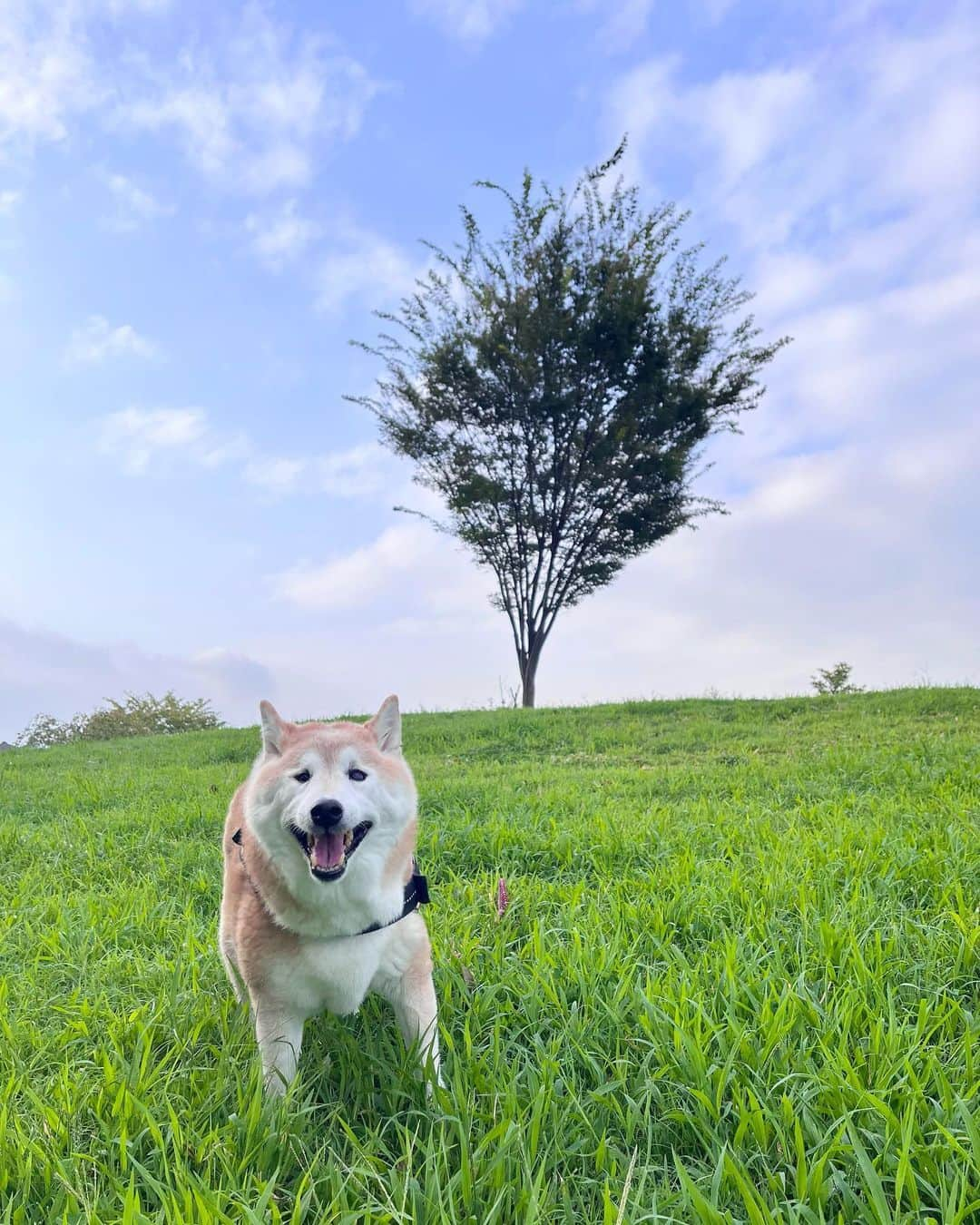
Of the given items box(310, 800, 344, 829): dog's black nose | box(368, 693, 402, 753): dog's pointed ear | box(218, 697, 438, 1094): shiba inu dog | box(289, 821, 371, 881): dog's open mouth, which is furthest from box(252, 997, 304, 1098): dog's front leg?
box(368, 693, 402, 753): dog's pointed ear

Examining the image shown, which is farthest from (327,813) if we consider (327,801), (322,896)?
(322,896)

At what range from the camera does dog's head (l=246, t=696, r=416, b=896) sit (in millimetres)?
2039

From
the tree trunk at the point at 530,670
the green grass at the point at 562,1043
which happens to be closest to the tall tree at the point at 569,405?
the tree trunk at the point at 530,670

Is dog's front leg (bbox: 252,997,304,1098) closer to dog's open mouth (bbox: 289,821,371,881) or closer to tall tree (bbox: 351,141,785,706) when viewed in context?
dog's open mouth (bbox: 289,821,371,881)

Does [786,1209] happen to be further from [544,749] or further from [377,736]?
[544,749]

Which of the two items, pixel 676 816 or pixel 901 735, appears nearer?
pixel 676 816

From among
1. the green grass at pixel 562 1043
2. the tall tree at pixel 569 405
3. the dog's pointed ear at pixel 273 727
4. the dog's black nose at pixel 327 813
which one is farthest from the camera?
the tall tree at pixel 569 405

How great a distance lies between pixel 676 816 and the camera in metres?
5.04

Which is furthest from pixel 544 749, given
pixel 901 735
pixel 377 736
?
pixel 377 736

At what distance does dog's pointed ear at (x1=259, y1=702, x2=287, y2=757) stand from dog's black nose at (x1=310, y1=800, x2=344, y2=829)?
339 millimetres

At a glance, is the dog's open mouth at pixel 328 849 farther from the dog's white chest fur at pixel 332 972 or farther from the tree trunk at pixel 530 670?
the tree trunk at pixel 530 670

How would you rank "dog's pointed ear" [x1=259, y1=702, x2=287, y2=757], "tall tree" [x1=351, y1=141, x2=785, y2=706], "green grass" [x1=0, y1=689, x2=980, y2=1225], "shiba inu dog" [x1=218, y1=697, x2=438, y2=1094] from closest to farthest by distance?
"green grass" [x1=0, y1=689, x2=980, y2=1225] → "shiba inu dog" [x1=218, y1=697, x2=438, y2=1094] → "dog's pointed ear" [x1=259, y1=702, x2=287, y2=757] → "tall tree" [x1=351, y1=141, x2=785, y2=706]

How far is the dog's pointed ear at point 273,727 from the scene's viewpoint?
90.1 inches

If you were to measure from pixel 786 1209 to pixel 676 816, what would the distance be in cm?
337
